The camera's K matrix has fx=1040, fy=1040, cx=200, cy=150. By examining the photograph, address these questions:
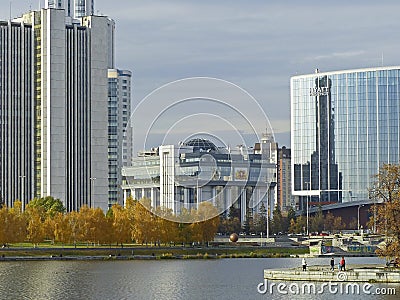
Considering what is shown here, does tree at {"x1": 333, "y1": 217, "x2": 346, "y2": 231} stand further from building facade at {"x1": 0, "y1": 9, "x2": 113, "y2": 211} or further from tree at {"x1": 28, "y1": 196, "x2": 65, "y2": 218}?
tree at {"x1": 28, "y1": 196, "x2": 65, "y2": 218}

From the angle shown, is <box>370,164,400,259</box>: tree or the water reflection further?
<box>370,164,400,259</box>: tree

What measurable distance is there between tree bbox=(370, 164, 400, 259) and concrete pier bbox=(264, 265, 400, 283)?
1636 mm

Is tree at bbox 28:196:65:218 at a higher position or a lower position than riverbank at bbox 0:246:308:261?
higher

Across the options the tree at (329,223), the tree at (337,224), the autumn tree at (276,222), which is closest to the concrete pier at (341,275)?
the autumn tree at (276,222)

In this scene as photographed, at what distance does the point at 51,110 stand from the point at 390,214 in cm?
11545

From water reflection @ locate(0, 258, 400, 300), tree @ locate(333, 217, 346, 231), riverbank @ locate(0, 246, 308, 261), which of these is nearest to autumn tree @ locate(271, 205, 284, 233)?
tree @ locate(333, 217, 346, 231)

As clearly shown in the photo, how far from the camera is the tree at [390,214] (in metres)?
74.5

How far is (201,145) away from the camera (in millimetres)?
123688

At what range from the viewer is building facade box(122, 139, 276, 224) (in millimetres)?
115938

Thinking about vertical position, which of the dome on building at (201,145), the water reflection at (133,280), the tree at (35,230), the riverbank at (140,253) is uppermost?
the dome on building at (201,145)

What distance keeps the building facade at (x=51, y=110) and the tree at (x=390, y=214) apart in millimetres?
110813

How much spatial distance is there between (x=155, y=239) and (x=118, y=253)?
1193cm

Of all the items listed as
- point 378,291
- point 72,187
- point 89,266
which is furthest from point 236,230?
point 378,291

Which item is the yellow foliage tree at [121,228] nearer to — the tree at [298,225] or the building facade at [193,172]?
the building facade at [193,172]
